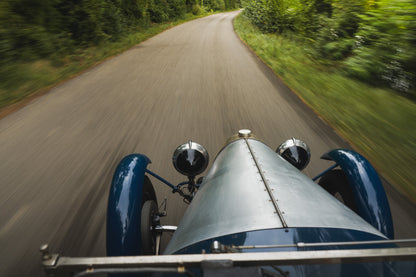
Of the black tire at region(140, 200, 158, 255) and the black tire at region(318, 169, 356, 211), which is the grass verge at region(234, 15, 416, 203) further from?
the black tire at region(140, 200, 158, 255)

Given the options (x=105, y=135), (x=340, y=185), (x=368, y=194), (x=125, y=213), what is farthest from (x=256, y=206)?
(x=105, y=135)

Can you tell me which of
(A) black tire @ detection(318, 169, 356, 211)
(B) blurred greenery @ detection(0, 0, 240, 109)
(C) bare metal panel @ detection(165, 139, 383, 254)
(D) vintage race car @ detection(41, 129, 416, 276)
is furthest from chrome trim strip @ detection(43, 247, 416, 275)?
(B) blurred greenery @ detection(0, 0, 240, 109)

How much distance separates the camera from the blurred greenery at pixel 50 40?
5.75 meters

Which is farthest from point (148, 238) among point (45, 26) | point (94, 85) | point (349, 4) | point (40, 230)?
point (45, 26)

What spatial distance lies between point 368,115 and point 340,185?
3032mm

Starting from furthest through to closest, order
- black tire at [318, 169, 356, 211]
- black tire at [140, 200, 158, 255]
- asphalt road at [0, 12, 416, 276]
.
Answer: asphalt road at [0, 12, 416, 276]
black tire at [318, 169, 356, 211]
black tire at [140, 200, 158, 255]

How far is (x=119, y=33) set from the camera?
38.9ft

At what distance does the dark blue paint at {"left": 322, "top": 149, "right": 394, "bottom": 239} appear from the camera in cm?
135

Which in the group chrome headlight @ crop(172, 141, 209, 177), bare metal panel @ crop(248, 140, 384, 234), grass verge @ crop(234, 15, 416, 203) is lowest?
grass verge @ crop(234, 15, 416, 203)

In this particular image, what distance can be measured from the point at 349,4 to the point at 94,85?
7589mm

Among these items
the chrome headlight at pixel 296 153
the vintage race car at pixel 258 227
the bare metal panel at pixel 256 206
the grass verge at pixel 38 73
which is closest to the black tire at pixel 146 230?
the vintage race car at pixel 258 227

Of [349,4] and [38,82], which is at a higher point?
[349,4]

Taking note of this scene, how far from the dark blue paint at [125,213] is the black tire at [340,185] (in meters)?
1.45

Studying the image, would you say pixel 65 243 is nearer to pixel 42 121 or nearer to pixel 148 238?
pixel 148 238
